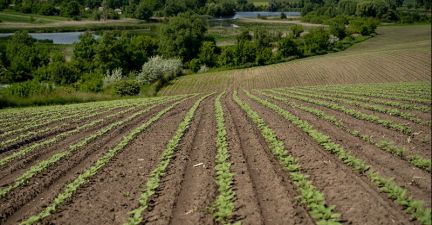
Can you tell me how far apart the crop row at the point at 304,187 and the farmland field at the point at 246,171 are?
0.08 feet

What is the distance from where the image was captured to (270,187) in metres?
8.83

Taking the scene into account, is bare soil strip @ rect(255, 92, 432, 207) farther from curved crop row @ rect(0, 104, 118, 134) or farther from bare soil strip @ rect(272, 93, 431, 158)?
curved crop row @ rect(0, 104, 118, 134)

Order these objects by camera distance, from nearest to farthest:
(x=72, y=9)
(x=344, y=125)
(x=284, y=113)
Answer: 1. (x=344, y=125)
2. (x=284, y=113)
3. (x=72, y=9)

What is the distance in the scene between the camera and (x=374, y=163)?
26.9 ft

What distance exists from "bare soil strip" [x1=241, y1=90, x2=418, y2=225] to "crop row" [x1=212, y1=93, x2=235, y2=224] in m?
1.99

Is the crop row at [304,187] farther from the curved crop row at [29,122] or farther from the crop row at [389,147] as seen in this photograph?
the curved crop row at [29,122]

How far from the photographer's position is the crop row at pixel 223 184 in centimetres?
787

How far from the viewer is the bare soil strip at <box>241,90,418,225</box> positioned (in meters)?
6.43

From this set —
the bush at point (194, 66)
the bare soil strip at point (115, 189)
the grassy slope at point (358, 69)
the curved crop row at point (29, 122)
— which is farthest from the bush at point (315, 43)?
the bare soil strip at point (115, 189)

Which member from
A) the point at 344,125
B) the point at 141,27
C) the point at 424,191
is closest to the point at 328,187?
the point at 424,191

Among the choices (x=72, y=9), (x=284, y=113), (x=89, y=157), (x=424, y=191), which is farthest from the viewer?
(x=72, y=9)

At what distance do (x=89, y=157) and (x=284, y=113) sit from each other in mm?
8493

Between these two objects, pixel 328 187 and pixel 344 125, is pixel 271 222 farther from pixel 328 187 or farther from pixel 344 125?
pixel 344 125

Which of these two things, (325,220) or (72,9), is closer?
(325,220)
